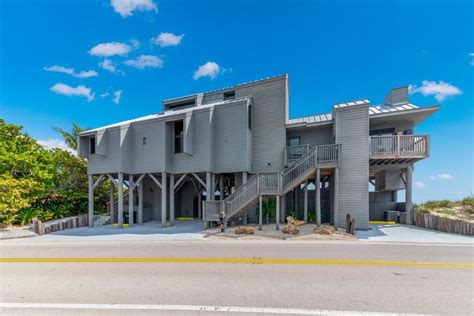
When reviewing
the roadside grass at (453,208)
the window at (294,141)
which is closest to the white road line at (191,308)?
the window at (294,141)

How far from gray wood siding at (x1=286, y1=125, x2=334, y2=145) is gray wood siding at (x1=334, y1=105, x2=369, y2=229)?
1.80m

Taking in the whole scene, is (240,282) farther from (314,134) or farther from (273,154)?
(314,134)

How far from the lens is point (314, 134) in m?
15.6

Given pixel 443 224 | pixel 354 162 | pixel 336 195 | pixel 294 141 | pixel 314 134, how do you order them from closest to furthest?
pixel 443 224
pixel 336 195
pixel 354 162
pixel 314 134
pixel 294 141

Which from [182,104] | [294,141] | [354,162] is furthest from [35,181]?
[354,162]

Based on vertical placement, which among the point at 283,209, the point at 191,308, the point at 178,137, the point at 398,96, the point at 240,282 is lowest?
the point at 283,209

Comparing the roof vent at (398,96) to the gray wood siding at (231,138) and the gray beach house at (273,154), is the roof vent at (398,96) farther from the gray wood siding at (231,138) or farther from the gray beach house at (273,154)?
the gray wood siding at (231,138)

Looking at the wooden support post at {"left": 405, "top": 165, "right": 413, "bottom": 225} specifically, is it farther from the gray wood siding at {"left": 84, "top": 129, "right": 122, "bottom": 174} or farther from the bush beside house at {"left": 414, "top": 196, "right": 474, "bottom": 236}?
the gray wood siding at {"left": 84, "top": 129, "right": 122, "bottom": 174}

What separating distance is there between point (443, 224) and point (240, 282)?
1361cm

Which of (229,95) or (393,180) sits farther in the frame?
(229,95)

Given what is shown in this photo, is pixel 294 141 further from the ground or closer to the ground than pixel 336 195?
further from the ground

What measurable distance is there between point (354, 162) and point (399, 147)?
2563mm

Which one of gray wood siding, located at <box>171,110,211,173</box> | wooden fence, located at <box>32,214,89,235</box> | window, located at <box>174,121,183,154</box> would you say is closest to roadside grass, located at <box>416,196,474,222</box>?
gray wood siding, located at <box>171,110,211,173</box>

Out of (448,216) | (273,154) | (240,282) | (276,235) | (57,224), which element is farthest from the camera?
(273,154)
